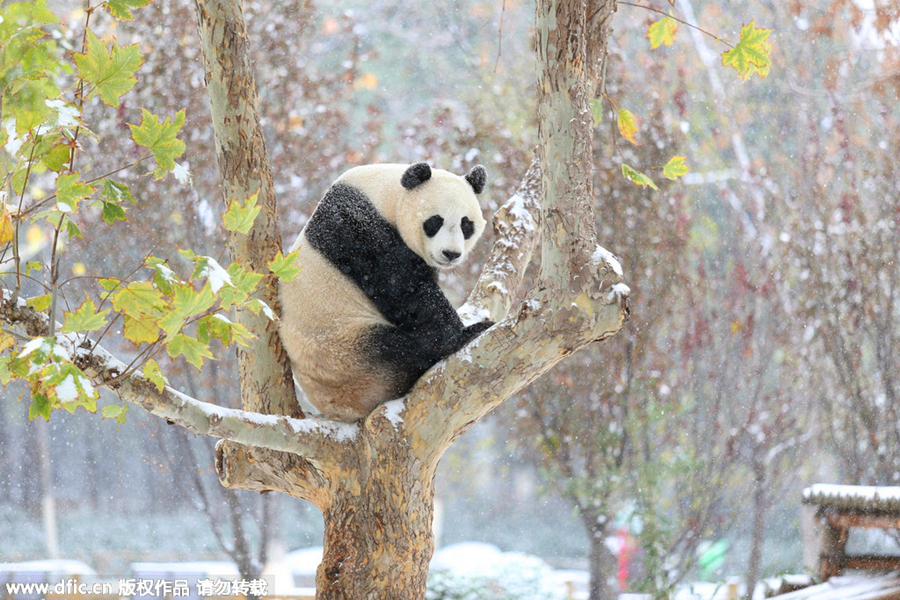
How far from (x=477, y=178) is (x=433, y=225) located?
0.86 feet

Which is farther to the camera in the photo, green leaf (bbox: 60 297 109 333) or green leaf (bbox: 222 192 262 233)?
green leaf (bbox: 222 192 262 233)

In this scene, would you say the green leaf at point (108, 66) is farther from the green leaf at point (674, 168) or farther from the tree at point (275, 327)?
the green leaf at point (674, 168)

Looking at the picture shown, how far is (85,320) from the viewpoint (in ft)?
4.09

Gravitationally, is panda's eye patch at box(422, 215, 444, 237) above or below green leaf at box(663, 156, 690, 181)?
below

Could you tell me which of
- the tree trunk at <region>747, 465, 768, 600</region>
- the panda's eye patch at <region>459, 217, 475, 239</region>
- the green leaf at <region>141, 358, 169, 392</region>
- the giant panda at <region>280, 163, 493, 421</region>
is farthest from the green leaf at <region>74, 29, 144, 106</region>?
the tree trunk at <region>747, 465, 768, 600</region>

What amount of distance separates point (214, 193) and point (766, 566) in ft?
13.8

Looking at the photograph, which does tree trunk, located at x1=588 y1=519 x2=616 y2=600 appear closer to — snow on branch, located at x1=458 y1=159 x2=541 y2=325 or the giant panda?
snow on branch, located at x1=458 y1=159 x2=541 y2=325

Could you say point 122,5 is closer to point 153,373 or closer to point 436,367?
point 153,373

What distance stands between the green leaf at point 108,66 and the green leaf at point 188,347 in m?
0.40

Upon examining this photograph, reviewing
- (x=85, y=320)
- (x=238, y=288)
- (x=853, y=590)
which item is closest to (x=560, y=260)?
(x=238, y=288)

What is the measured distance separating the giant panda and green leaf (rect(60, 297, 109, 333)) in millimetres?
750

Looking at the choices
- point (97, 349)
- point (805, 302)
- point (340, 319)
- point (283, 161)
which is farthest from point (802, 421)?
point (97, 349)

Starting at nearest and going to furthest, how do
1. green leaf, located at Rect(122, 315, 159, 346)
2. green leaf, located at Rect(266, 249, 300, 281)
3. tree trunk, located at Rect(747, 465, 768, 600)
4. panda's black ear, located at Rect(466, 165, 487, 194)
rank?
1. green leaf, located at Rect(122, 315, 159, 346)
2. green leaf, located at Rect(266, 249, 300, 281)
3. panda's black ear, located at Rect(466, 165, 487, 194)
4. tree trunk, located at Rect(747, 465, 768, 600)

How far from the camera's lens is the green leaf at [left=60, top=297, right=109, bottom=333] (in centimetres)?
123
